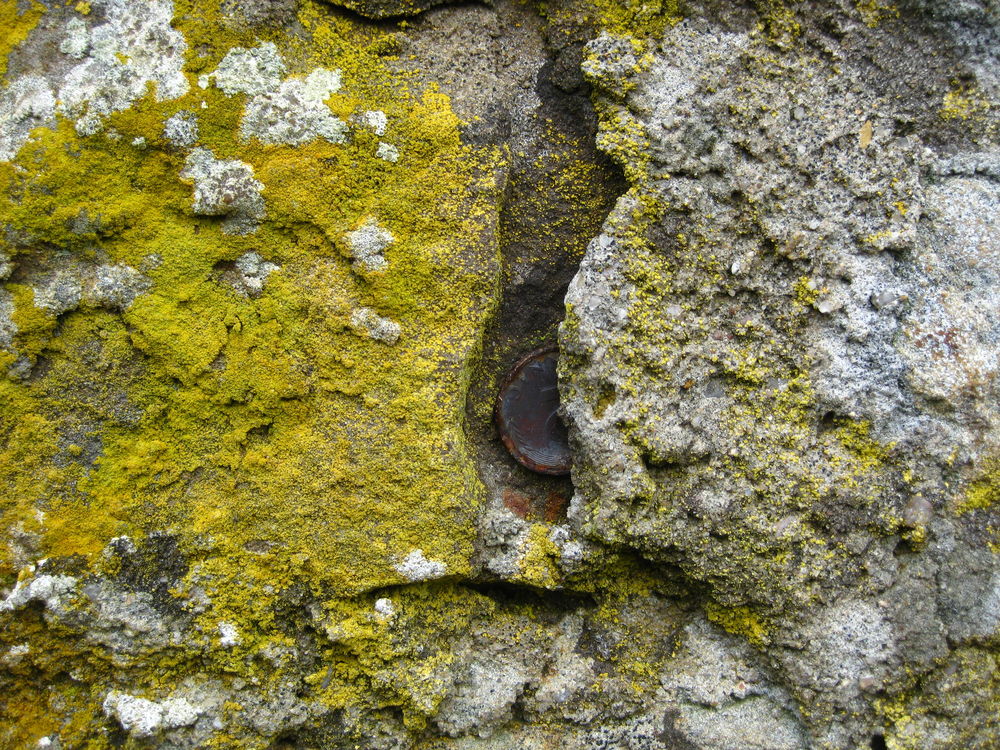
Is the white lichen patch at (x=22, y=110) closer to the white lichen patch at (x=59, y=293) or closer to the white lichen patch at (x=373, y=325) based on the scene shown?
the white lichen patch at (x=59, y=293)

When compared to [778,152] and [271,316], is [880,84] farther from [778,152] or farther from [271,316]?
[271,316]

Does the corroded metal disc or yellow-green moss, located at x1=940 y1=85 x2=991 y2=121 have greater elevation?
yellow-green moss, located at x1=940 y1=85 x2=991 y2=121

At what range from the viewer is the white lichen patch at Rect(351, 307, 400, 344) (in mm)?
1643

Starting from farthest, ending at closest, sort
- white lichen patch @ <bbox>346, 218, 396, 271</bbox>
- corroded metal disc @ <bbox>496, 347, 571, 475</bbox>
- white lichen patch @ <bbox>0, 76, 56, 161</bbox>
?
corroded metal disc @ <bbox>496, 347, 571, 475</bbox> < white lichen patch @ <bbox>346, 218, 396, 271</bbox> < white lichen patch @ <bbox>0, 76, 56, 161</bbox>

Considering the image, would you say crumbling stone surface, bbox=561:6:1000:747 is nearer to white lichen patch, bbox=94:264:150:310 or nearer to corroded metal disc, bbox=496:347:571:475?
corroded metal disc, bbox=496:347:571:475

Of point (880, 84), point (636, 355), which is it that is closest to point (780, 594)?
point (636, 355)

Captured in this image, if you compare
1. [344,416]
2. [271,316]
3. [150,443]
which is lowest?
[150,443]

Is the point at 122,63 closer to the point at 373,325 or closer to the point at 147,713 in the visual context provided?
the point at 373,325

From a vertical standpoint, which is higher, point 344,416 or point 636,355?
point 636,355

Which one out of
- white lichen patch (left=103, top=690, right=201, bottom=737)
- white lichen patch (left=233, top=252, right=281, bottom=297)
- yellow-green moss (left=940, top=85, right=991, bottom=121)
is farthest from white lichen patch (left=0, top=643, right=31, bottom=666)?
yellow-green moss (left=940, top=85, right=991, bottom=121)

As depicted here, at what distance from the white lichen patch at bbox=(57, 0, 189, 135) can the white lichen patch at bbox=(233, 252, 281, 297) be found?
1.28 ft

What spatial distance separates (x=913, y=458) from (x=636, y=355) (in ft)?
2.21

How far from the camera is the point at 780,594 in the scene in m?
1.61

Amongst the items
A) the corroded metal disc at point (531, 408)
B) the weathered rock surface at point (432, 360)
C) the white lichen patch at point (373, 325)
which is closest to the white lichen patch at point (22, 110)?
the weathered rock surface at point (432, 360)
